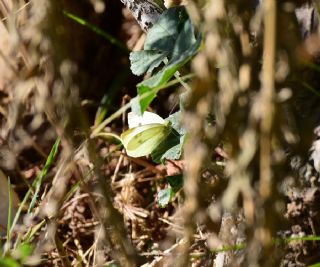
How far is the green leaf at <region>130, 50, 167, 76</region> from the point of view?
108 cm

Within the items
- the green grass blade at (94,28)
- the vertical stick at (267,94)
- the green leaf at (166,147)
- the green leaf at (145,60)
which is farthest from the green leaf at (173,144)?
the green grass blade at (94,28)

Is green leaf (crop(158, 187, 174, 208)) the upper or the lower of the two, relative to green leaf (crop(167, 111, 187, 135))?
lower

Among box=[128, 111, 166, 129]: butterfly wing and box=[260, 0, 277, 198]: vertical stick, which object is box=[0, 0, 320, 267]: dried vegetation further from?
box=[128, 111, 166, 129]: butterfly wing

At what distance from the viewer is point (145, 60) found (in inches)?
43.1

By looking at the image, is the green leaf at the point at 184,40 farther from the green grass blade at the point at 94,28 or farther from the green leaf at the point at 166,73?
the green grass blade at the point at 94,28

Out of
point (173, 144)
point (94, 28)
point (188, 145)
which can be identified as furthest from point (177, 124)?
point (94, 28)

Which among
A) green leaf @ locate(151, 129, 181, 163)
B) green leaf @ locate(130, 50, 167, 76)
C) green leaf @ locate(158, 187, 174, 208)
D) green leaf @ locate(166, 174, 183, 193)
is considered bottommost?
green leaf @ locate(158, 187, 174, 208)

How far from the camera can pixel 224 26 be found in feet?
2.64

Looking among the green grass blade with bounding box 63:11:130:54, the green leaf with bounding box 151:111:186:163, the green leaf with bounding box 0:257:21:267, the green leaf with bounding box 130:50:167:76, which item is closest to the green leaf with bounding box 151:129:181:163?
the green leaf with bounding box 151:111:186:163

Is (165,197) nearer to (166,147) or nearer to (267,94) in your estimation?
(166,147)

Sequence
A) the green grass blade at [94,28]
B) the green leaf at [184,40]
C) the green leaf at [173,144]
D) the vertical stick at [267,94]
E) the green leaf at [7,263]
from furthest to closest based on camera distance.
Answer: the green grass blade at [94,28]
the green leaf at [173,144]
the green leaf at [184,40]
the green leaf at [7,263]
the vertical stick at [267,94]

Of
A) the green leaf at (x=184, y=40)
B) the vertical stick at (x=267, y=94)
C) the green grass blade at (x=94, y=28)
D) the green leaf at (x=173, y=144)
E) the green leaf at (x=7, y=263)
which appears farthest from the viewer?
the green grass blade at (x=94, y=28)

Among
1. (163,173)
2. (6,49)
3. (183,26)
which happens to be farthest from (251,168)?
(6,49)

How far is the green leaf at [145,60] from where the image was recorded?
1081 mm
